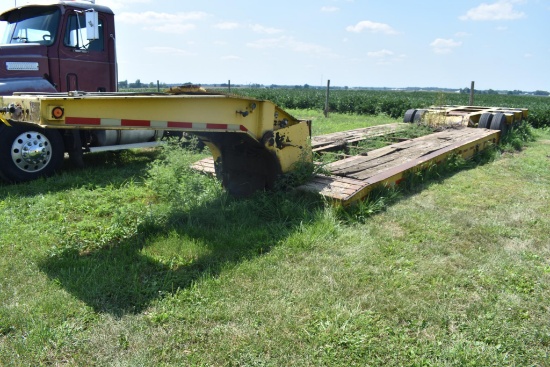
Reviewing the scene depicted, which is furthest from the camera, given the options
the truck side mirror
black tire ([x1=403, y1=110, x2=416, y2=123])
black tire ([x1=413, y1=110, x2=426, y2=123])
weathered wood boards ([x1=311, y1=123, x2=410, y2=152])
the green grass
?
black tire ([x1=403, y1=110, x2=416, y2=123])

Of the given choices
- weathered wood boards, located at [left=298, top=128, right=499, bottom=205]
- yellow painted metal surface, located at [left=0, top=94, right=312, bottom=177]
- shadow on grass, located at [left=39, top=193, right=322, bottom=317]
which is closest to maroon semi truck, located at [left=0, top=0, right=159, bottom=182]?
yellow painted metal surface, located at [left=0, top=94, right=312, bottom=177]

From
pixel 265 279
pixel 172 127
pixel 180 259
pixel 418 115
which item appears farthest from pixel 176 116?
pixel 418 115

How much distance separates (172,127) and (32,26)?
486 centimetres

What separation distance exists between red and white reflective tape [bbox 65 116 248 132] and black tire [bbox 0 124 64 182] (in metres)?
3.26

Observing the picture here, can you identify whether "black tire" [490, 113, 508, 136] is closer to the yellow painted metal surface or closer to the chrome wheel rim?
the yellow painted metal surface

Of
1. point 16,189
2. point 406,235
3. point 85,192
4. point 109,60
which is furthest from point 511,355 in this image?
point 109,60

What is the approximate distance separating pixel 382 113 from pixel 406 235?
17976mm

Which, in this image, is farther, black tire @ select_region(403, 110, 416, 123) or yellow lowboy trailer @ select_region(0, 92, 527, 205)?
black tire @ select_region(403, 110, 416, 123)

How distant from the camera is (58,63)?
6.98 m

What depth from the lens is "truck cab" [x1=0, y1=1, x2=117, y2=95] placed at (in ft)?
22.2

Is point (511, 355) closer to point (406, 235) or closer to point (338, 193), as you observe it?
point (406, 235)

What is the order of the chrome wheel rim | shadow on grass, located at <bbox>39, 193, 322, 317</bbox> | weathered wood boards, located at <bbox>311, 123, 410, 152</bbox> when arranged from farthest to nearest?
weathered wood boards, located at <bbox>311, 123, 410, 152</bbox>, the chrome wheel rim, shadow on grass, located at <bbox>39, 193, 322, 317</bbox>

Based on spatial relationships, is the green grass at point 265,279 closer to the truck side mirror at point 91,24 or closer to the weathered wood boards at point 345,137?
the weathered wood boards at point 345,137

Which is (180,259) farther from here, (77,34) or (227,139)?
(77,34)
